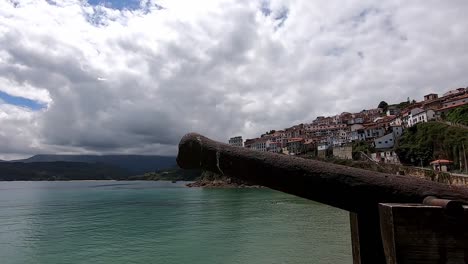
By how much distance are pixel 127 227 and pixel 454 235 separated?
3329 cm

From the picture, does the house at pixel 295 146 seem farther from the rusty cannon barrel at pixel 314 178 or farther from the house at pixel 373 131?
the rusty cannon barrel at pixel 314 178

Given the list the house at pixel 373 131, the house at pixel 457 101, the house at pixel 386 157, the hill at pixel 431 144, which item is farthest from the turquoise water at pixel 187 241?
the house at pixel 373 131

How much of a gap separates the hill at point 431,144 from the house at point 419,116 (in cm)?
379

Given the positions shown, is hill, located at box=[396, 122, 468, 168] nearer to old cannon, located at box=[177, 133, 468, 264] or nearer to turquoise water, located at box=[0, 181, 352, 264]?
turquoise water, located at box=[0, 181, 352, 264]

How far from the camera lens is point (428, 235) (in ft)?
11.3

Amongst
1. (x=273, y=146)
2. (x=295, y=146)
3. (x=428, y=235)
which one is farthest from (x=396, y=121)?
(x=428, y=235)

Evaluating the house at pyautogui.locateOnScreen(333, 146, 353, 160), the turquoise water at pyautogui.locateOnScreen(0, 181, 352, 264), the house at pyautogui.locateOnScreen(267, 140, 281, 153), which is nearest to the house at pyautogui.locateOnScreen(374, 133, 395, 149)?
the house at pyautogui.locateOnScreen(333, 146, 353, 160)

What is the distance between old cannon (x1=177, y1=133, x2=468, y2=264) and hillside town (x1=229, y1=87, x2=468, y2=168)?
176ft

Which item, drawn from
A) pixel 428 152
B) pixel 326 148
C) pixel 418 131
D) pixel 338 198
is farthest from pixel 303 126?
pixel 338 198

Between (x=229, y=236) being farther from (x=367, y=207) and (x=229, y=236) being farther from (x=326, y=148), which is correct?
(x=326, y=148)

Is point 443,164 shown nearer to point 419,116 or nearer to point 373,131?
point 419,116

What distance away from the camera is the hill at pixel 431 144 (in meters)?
60.7

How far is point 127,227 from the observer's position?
1326 inches

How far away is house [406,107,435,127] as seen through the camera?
8488cm
